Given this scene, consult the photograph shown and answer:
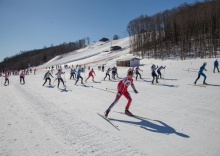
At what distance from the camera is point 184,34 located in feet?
177

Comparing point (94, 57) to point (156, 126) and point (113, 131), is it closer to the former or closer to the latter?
point (156, 126)

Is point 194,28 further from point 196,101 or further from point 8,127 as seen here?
point 8,127

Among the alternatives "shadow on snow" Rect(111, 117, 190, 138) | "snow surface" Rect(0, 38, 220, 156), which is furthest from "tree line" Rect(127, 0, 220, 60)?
"shadow on snow" Rect(111, 117, 190, 138)

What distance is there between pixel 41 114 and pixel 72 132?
9.79ft

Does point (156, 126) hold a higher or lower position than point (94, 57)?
lower

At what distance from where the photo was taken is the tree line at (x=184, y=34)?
4759cm

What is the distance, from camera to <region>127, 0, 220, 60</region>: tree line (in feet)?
156

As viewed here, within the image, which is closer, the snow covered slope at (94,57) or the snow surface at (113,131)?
the snow surface at (113,131)

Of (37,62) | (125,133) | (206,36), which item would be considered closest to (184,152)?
(125,133)

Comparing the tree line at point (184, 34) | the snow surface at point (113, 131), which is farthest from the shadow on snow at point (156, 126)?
the tree line at point (184, 34)

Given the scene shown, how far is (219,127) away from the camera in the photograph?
6336 millimetres

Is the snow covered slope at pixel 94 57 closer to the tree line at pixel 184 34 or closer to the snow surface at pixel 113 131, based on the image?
the tree line at pixel 184 34

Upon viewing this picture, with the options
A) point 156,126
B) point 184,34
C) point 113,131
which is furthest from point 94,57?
point 113,131

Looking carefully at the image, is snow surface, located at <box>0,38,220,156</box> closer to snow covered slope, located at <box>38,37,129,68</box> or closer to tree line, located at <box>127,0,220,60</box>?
tree line, located at <box>127,0,220,60</box>
